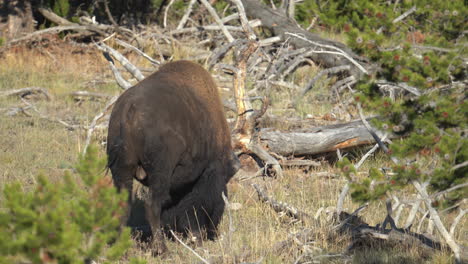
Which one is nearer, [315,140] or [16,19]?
[315,140]

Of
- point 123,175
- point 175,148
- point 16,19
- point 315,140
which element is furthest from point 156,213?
point 16,19

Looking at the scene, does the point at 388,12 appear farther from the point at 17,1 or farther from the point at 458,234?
the point at 17,1

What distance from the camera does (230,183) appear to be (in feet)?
23.7

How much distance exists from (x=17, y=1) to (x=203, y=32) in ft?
13.5

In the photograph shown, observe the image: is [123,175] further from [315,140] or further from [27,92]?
[27,92]

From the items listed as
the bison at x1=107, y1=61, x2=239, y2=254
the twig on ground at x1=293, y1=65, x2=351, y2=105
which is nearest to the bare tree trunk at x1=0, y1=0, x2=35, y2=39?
the twig on ground at x1=293, y1=65, x2=351, y2=105

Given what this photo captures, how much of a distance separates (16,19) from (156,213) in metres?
9.98

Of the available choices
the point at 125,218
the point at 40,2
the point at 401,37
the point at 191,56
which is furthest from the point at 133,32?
the point at 401,37

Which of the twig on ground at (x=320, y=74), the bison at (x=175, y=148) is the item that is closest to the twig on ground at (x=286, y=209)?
the bison at (x=175, y=148)

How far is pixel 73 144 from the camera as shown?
8.81m

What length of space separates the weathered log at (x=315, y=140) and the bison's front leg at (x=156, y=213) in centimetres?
281

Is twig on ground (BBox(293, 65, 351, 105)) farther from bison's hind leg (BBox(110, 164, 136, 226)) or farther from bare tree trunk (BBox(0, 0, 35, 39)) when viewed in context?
bare tree trunk (BBox(0, 0, 35, 39))

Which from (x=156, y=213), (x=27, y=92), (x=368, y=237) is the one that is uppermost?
(x=156, y=213)

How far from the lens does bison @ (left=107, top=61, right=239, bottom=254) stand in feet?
15.6
